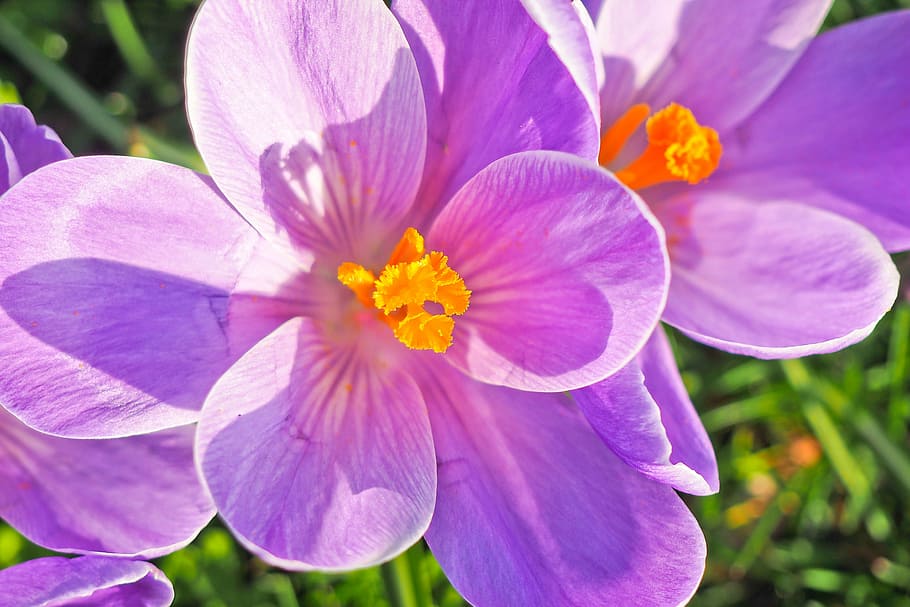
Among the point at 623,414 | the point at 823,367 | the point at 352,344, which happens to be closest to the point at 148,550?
the point at 352,344

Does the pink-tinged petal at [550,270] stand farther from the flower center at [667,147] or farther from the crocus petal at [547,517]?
the flower center at [667,147]

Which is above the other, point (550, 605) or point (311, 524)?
point (311, 524)

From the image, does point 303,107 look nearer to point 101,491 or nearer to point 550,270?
point 550,270

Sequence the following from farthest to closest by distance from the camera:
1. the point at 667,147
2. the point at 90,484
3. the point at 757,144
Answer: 1. the point at 757,144
2. the point at 667,147
3. the point at 90,484

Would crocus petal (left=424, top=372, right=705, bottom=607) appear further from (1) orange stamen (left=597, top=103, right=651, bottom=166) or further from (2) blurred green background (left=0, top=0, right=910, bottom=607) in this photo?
(2) blurred green background (left=0, top=0, right=910, bottom=607)

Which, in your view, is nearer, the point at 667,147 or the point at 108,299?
the point at 108,299

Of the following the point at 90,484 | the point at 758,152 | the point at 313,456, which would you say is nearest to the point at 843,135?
the point at 758,152

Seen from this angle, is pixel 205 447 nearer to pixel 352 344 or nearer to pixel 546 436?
pixel 352 344

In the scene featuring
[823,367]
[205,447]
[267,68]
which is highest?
[267,68]
